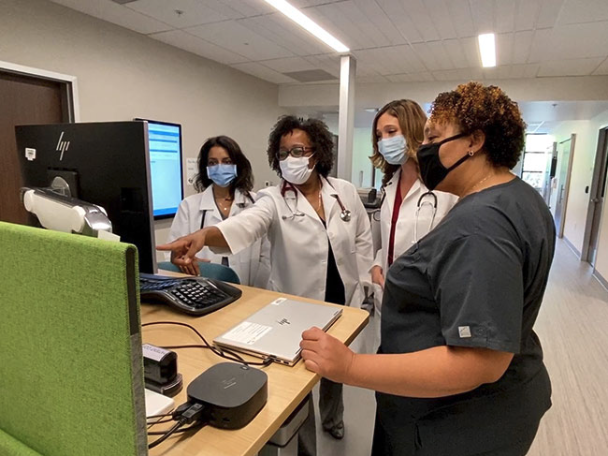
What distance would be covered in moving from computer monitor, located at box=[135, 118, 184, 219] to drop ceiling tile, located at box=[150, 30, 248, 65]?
79cm

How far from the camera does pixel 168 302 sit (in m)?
1.11

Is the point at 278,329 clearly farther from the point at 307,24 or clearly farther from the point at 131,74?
the point at 131,74

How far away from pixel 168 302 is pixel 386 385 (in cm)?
67

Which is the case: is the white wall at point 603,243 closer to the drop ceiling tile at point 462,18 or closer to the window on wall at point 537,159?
the drop ceiling tile at point 462,18

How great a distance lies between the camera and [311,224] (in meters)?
1.68

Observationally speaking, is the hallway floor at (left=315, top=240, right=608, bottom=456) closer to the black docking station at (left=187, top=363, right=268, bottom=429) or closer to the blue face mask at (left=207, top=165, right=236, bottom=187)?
the blue face mask at (left=207, top=165, right=236, bottom=187)

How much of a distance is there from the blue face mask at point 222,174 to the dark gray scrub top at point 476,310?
1.64m

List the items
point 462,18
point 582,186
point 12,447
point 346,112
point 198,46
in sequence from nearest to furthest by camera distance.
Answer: point 12,447
point 462,18
point 198,46
point 346,112
point 582,186

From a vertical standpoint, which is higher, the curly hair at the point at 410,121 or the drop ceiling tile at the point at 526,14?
the drop ceiling tile at the point at 526,14

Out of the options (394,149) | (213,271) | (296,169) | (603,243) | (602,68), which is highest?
(602,68)

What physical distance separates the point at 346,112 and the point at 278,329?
11.9ft

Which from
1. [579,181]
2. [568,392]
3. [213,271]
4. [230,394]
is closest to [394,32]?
→ [213,271]

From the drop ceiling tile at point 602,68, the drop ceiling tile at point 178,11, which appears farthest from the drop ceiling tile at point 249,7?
the drop ceiling tile at point 602,68

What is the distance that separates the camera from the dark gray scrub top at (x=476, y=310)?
27.4 inches
